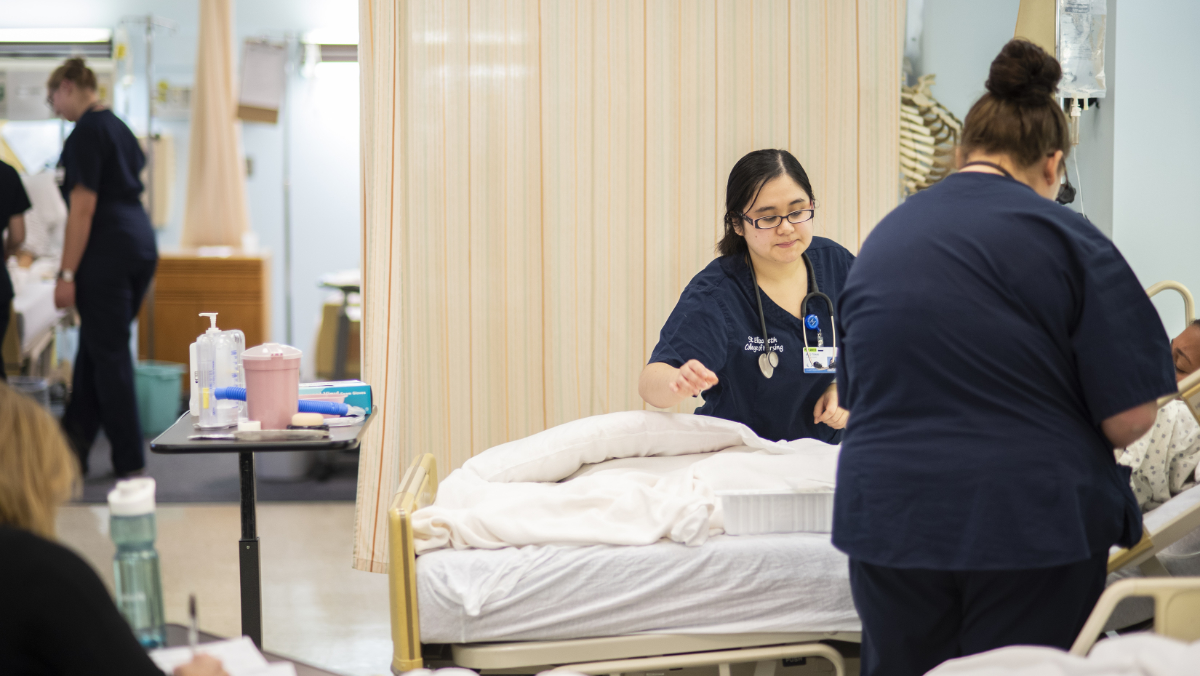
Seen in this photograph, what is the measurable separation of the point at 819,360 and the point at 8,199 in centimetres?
366

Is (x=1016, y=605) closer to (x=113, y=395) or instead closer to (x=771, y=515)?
(x=771, y=515)

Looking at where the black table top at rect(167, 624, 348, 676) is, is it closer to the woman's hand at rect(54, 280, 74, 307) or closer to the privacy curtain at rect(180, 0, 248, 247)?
the woman's hand at rect(54, 280, 74, 307)

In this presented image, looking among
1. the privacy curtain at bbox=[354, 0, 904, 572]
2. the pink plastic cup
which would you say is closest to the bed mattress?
the pink plastic cup

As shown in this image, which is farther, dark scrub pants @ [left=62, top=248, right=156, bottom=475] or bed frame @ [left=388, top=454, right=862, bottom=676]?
dark scrub pants @ [left=62, top=248, right=156, bottom=475]

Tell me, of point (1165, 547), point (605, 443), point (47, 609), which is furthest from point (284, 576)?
point (1165, 547)

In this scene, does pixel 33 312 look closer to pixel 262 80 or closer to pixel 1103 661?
pixel 262 80

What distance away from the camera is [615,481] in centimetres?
204

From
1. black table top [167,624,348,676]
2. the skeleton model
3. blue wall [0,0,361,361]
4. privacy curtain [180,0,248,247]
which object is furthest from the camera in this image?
blue wall [0,0,361,361]

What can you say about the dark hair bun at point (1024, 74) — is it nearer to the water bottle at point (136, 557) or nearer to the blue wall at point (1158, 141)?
the water bottle at point (136, 557)

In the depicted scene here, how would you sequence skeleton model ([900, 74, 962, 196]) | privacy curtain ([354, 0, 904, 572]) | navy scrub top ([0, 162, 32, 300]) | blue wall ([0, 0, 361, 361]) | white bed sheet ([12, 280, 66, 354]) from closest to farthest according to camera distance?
privacy curtain ([354, 0, 904, 572]) → skeleton model ([900, 74, 962, 196]) → navy scrub top ([0, 162, 32, 300]) → white bed sheet ([12, 280, 66, 354]) → blue wall ([0, 0, 361, 361])

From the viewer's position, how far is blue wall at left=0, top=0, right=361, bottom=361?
5.85m

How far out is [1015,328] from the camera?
1.33 meters

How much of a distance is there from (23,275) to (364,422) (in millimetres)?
4332

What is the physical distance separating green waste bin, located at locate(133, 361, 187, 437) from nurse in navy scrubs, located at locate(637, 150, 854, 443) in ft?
12.0
